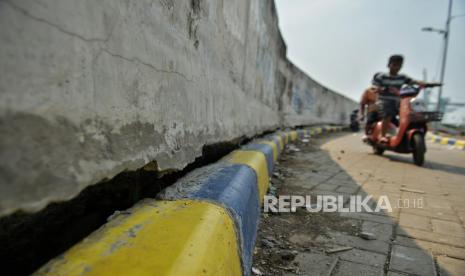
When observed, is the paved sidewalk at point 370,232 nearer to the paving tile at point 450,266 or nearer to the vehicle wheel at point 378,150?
the paving tile at point 450,266

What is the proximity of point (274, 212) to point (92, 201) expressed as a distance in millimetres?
1595

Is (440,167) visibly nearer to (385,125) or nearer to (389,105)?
(385,125)

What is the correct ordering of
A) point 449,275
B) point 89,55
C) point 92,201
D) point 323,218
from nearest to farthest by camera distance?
point 89,55 < point 92,201 < point 449,275 < point 323,218

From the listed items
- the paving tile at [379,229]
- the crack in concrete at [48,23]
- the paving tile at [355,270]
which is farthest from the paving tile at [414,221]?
the crack in concrete at [48,23]

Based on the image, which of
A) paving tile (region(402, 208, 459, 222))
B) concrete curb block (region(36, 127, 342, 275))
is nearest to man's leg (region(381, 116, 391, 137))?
paving tile (region(402, 208, 459, 222))

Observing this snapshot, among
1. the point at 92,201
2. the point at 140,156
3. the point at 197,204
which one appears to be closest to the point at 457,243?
the point at 197,204

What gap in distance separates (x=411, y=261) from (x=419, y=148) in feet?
12.4

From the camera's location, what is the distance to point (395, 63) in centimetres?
579

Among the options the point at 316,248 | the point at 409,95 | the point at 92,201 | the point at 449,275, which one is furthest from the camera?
the point at 409,95

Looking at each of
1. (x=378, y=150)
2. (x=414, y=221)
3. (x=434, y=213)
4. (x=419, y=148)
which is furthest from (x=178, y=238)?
(x=378, y=150)

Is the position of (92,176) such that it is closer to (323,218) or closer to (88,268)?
(88,268)

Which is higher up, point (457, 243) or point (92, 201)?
point (92, 201)

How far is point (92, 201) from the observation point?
1.23 metres

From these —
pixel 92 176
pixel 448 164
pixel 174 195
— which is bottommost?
pixel 448 164
